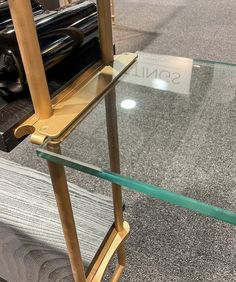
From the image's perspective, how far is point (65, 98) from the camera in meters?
0.40

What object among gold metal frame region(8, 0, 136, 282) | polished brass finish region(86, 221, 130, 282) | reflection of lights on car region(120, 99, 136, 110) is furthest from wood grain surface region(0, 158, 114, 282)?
reflection of lights on car region(120, 99, 136, 110)

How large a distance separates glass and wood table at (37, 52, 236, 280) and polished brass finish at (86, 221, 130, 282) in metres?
0.23

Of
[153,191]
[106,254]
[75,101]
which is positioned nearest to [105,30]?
A: [75,101]

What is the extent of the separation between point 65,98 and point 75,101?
0.5 inches

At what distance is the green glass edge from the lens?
31cm

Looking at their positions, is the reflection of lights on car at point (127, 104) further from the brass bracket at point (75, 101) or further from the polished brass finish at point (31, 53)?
A: the polished brass finish at point (31, 53)

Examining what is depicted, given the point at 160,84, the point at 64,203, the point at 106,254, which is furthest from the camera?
the point at 106,254

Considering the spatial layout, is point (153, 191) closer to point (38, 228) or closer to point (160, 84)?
point (160, 84)

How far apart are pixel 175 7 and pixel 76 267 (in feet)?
7.94

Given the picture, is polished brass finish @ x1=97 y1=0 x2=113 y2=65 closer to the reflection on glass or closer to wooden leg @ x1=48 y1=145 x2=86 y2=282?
the reflection on glass

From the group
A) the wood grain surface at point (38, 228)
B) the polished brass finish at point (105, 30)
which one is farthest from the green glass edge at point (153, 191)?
the wood grain surface at point (38, 228)

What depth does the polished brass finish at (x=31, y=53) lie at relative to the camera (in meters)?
0.28

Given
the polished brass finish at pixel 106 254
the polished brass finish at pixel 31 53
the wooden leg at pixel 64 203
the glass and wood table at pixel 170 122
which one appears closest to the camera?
the polished brass finish at pixel 31 53

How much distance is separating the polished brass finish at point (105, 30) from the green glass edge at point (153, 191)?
7.2 inches
